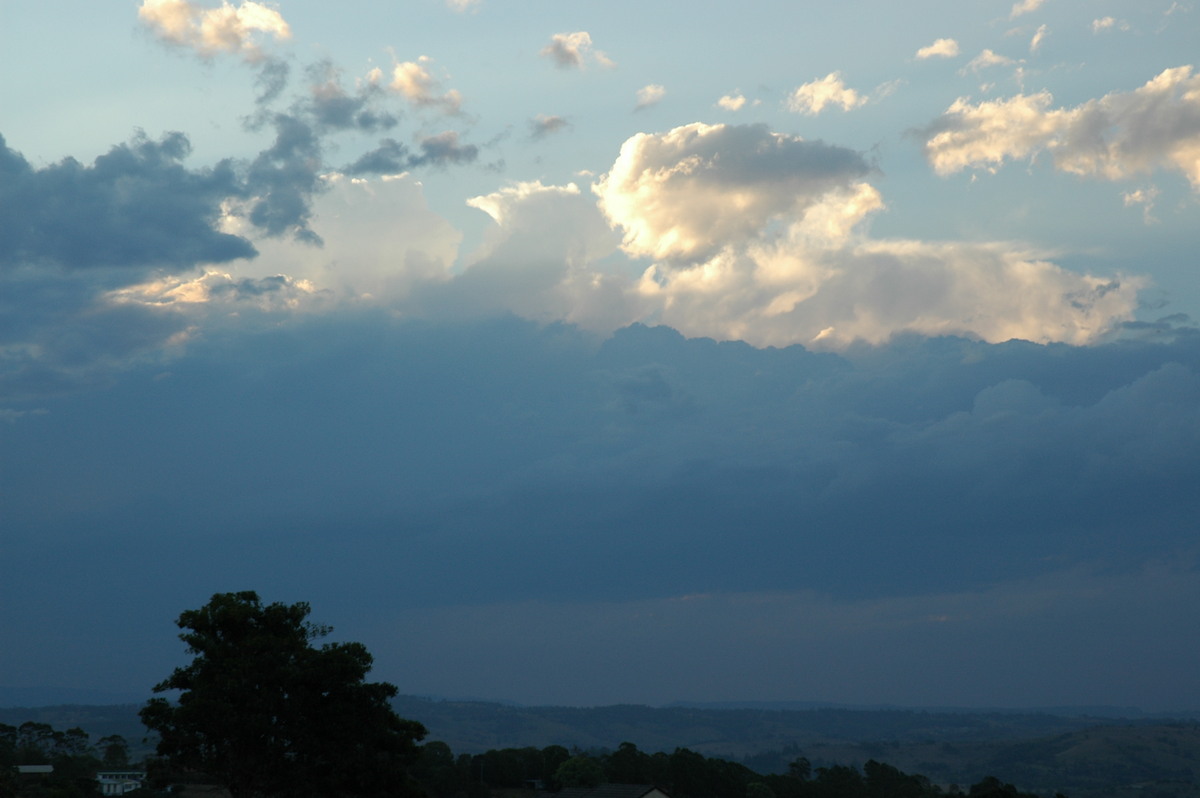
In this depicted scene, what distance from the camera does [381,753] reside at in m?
56.2

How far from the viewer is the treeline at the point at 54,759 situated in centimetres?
9662

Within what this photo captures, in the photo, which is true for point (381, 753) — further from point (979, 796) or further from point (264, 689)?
point (979, 796)

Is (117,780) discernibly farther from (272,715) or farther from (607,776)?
(272,715)

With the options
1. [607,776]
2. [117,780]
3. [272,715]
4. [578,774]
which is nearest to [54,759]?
[117,780]

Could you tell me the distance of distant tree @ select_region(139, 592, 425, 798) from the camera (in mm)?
53031

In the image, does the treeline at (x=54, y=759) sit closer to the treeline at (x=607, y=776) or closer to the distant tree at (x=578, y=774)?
the treeline at (x=607, y=776)

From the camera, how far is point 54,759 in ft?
470

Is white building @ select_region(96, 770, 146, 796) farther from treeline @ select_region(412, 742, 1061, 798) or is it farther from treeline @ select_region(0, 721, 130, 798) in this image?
treeline @ select_region(412, 742, 1061, 798)

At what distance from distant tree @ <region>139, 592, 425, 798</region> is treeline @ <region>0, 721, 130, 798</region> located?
27.4 m

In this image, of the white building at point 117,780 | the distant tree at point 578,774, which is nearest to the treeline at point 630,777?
Answer: the distant tree at point 578,774

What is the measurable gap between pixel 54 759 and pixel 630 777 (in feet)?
239

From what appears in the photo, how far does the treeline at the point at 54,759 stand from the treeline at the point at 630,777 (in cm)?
3298

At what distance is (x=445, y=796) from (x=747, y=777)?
111 feet

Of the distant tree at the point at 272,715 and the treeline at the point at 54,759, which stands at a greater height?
the distant tree at the point at 272,715
